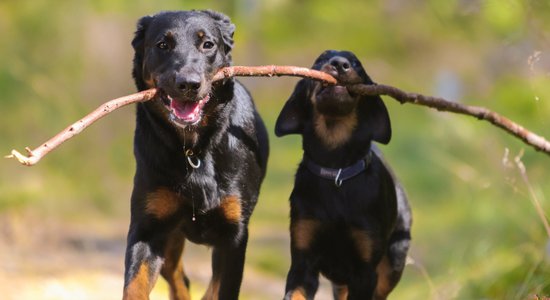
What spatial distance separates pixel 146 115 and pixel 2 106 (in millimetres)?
5545

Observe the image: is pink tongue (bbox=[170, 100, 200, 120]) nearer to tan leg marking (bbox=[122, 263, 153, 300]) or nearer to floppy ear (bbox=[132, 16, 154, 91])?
floppy ear (bbox=[132, 16, 154, 91])

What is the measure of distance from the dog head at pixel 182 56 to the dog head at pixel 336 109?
46 cm

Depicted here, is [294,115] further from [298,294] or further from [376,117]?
[298,294]

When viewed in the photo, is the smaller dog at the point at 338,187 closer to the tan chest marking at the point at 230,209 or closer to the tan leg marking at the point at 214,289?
the tan chest marking at the point at 230,209

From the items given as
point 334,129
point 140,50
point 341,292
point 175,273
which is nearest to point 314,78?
point 334,129

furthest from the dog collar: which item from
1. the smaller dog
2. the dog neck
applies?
the dog neck

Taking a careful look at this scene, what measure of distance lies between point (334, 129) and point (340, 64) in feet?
1.36

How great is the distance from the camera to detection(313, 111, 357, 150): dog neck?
5773 mm

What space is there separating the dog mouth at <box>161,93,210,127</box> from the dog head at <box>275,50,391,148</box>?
26.3 inches

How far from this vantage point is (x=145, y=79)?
5477 millimetres

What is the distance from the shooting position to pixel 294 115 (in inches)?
231

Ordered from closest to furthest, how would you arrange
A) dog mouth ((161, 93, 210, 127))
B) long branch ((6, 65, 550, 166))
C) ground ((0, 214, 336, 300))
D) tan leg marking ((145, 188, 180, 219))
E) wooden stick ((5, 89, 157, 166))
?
wooden stick ((5, 89, 157, 166)) → long branch ((6, 65, 550, 166)) → dog mouth ((161, 93, 210, 127)) → tan leg marking ((145, 188, 180, 219)) → ground ((0, 214, 336, 300))

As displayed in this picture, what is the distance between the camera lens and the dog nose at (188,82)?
5.03 metres

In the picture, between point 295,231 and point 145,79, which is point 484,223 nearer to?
point 295,231
